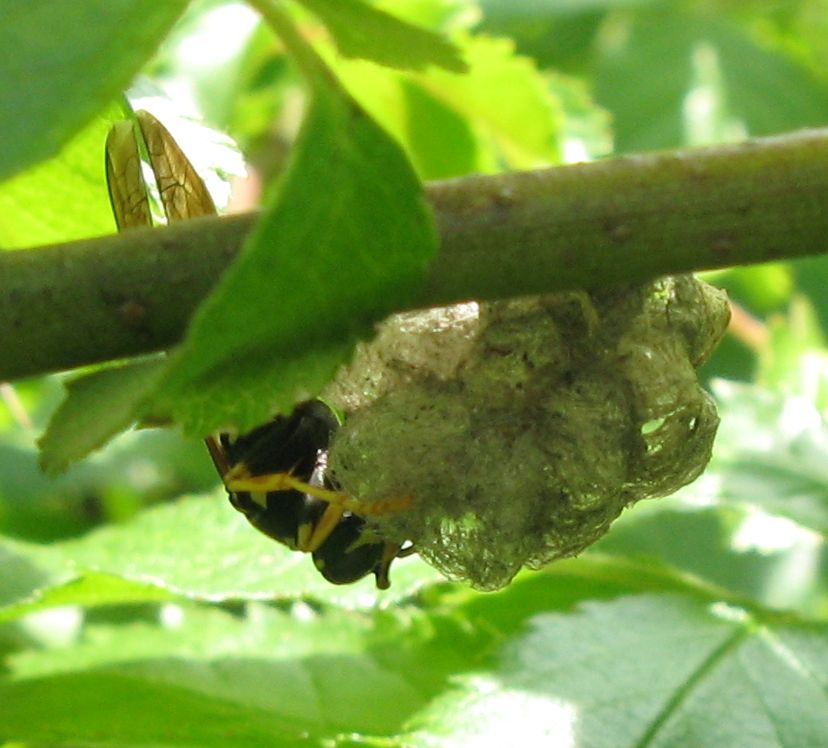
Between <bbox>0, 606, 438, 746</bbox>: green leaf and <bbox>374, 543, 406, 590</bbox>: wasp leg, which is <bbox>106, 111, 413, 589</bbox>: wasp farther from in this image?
<bbox>0, 606, 438, 746</bbox>: green leaf

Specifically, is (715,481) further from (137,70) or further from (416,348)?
(137,70)

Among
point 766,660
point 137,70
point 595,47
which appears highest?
point 137,70

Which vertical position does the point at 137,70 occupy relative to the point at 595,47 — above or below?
above

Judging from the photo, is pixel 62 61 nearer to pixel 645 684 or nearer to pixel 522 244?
pixel 522 244

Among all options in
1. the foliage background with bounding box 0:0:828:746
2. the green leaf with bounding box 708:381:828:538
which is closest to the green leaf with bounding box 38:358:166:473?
the foliage background with bounding box 0:0:828:746

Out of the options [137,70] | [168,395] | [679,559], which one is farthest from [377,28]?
[679,559]

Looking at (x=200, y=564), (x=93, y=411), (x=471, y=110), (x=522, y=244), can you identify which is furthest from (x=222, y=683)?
(x=471, y=110)
